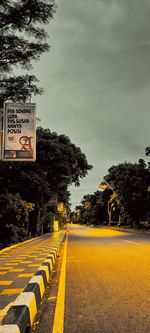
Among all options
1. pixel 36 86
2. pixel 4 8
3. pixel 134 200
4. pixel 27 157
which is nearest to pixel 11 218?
pixel 36 86

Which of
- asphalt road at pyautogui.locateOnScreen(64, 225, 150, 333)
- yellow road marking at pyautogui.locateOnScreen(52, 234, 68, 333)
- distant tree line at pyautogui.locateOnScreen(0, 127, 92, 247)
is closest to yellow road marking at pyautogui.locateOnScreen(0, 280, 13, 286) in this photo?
yellow road marking at pyautogui.locateOnScreen(52, 234, 68, 333)

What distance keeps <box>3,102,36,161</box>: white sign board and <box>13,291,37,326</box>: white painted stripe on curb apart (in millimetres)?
7299

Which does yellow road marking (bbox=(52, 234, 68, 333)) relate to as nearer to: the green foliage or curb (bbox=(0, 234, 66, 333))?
curb (bbox=(0, 234, 66, 333))

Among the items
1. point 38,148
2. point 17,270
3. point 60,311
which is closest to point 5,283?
point 17,270

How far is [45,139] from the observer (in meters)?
41.2

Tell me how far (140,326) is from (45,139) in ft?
120

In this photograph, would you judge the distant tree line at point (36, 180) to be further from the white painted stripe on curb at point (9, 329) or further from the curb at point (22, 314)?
the white painted stripe on curb at point (9, 329)

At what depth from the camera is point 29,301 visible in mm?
5379

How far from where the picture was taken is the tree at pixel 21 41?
65.4 feet

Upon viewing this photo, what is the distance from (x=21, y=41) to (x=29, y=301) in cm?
1768

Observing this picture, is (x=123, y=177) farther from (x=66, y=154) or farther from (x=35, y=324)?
(x=35, y=324)

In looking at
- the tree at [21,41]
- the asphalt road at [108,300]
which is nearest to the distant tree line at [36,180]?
the tree at [21,41]

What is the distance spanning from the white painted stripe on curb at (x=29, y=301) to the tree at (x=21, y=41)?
16.8 metres

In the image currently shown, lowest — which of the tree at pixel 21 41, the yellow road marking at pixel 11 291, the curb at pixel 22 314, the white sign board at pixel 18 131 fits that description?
the yellow road marking at pixel 11 291
